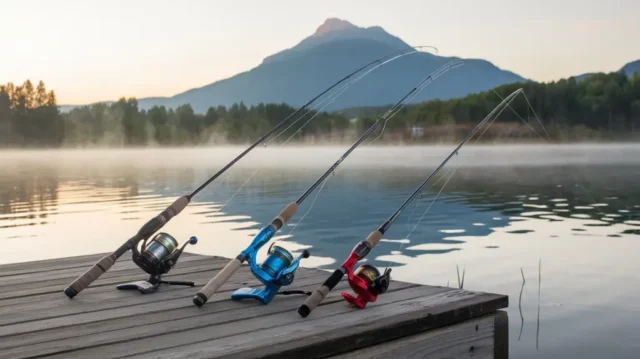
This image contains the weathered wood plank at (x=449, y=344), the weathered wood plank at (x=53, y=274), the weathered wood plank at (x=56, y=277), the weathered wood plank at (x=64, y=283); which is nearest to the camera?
the weathered wood plank at (x=449, y=344)

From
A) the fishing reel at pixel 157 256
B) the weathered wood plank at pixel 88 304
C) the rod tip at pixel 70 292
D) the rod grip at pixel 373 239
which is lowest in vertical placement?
the weathered wood plank at pixel 88 304

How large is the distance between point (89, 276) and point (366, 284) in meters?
1.39

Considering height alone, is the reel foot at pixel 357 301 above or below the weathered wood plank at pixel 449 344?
above

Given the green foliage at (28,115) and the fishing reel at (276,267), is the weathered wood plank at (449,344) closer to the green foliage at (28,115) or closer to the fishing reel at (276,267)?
the fishing reel at (276,267)

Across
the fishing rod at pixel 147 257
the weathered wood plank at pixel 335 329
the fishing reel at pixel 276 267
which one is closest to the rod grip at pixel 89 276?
the fishing rod at pixel 147 257

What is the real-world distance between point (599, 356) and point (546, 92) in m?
84.8

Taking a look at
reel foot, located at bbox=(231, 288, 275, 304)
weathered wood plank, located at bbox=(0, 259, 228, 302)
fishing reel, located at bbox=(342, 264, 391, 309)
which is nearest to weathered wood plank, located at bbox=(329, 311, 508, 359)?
Answer: fishing reel, located at bbox=(342, 264, 391, 309)

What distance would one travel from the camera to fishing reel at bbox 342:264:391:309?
3670 mm

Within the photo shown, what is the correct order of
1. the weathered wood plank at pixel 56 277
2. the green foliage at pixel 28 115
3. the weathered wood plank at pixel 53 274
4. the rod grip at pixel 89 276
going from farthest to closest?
the green foliage at pixel 28 115 → the weathered wood plank at pixel 53 274 → the weathered wood plank at pixel 56 277 → the rod grip at pixel 89 276

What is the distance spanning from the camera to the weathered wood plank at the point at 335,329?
306 cm

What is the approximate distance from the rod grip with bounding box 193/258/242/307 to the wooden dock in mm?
52

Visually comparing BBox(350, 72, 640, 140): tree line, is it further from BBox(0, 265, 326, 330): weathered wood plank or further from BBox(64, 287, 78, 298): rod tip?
BBox(64, 287, 78, 298): rod tip

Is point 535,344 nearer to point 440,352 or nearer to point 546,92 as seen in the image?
point 440,352

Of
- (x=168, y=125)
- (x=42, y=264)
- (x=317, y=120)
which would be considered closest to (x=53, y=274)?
(x=42, y=264)
